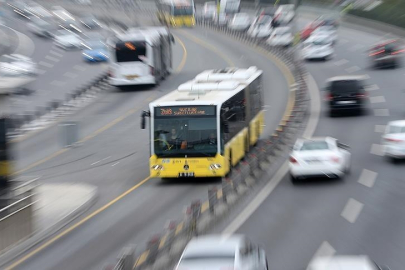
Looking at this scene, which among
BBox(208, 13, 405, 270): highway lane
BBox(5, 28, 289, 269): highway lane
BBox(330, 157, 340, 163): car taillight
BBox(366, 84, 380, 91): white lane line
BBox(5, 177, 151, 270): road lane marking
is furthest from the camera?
BBox(366, 84, 380, 91): white lane line

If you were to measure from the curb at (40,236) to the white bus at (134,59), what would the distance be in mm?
25396

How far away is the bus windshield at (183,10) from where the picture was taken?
3676 inches

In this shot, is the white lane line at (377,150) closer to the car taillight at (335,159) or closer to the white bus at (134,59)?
the car taillight at (335,159)

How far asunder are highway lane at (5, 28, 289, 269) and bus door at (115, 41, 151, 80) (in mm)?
1361

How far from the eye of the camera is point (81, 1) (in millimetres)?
102312

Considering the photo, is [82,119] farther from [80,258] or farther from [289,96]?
[80,258]

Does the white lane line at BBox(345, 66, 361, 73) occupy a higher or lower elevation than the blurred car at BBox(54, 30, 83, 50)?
lower

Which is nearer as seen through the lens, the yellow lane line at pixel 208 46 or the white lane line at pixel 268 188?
the white lane line at pixel 268 188

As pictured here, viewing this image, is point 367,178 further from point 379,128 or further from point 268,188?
point 379,128

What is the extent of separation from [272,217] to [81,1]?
3316 inches

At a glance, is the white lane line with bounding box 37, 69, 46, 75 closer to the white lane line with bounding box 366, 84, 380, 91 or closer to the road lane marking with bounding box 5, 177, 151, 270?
the white lane line with bounding box 366, 84, 380, 91

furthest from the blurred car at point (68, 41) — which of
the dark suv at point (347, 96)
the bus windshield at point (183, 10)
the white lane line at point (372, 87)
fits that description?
the dark suv at point (347, 96)

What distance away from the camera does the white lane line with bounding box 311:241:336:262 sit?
17.3 m

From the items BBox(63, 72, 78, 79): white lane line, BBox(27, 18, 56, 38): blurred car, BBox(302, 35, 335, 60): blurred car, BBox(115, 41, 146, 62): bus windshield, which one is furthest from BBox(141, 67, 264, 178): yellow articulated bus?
BBox(27, 18, 56, 38): blurred car
